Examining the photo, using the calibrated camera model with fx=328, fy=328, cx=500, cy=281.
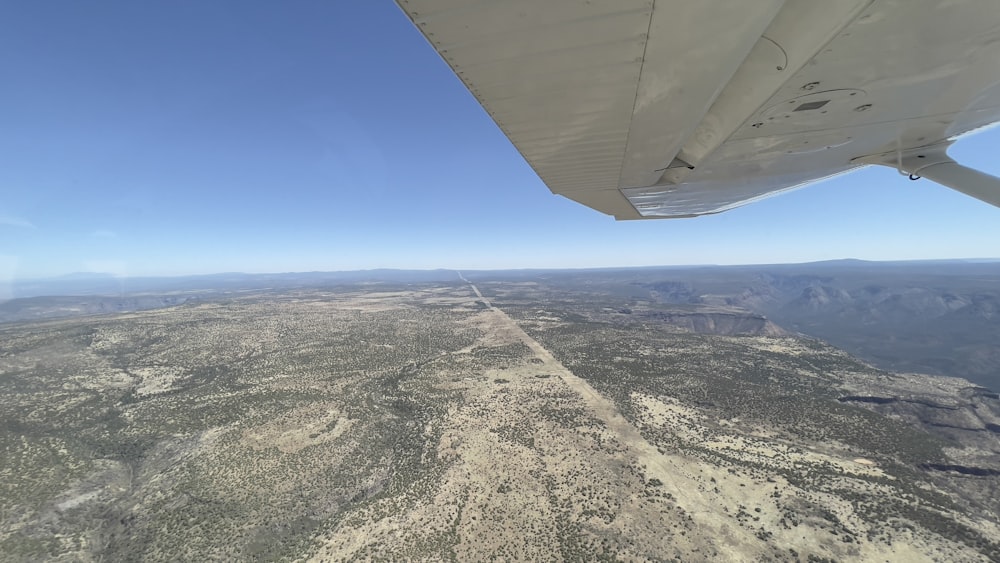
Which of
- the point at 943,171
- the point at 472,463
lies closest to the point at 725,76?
the point at 943,171

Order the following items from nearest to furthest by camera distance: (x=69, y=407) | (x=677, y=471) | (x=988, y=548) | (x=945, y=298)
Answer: (x=988, y=548) < (x=677, y=471) < (x=69, y=407) < (x=945, y=298)

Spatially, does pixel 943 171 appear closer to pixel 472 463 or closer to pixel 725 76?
pixel 725 76

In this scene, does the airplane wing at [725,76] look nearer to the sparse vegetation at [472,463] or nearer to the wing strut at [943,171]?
the wing strut at [943,171]

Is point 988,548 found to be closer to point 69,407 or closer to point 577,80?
point 577,80

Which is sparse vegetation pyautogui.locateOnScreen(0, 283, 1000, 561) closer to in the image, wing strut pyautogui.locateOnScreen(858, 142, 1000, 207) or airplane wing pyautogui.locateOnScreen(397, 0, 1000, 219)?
wing strut pyautogui.locateOnScreen(858, 142, 1000, 207)

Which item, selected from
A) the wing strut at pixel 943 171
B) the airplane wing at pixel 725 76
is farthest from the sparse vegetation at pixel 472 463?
the airplane wing at pixel 725 76

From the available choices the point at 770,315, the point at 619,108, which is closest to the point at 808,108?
the point at 619,108
